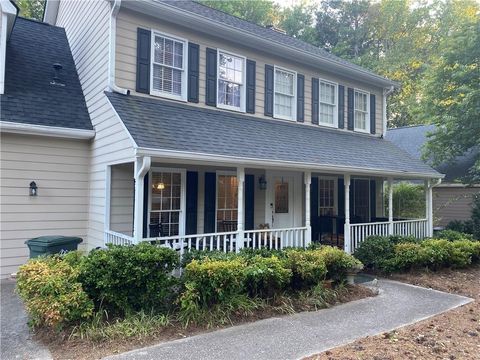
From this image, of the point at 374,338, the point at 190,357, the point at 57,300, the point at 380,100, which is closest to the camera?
the point at 190,357

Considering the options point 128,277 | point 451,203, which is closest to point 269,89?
point 128,277

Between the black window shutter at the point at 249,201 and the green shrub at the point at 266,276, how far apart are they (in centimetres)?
347

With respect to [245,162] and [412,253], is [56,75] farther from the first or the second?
[412,253]

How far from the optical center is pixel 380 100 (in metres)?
12.7

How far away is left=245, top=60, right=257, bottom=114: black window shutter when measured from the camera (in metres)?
9.45

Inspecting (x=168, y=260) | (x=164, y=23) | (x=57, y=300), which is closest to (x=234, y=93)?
(x=164, y=23)

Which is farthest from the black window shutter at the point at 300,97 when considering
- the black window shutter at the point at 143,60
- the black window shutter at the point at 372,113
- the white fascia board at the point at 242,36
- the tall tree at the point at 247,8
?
the tall tree at the point at 247,8

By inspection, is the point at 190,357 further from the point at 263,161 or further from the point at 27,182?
the point at 27,182

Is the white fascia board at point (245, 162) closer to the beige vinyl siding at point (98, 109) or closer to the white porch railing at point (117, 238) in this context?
the beige vinyl siding at point (98, 109)

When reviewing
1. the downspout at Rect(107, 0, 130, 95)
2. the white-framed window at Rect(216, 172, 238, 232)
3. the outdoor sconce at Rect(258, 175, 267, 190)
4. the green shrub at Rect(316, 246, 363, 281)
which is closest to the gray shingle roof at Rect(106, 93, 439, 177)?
the downspout at Rect(107, 0, 130, 95)

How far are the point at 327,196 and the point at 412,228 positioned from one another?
2663 millimetres

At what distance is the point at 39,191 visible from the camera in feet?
24.7

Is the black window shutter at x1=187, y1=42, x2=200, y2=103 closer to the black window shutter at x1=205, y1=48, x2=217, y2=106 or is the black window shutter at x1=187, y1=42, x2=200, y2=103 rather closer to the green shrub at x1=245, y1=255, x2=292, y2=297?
the black window shutter at x1=205, y1=48, x2=217, y2=106

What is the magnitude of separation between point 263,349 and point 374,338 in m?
1.46
